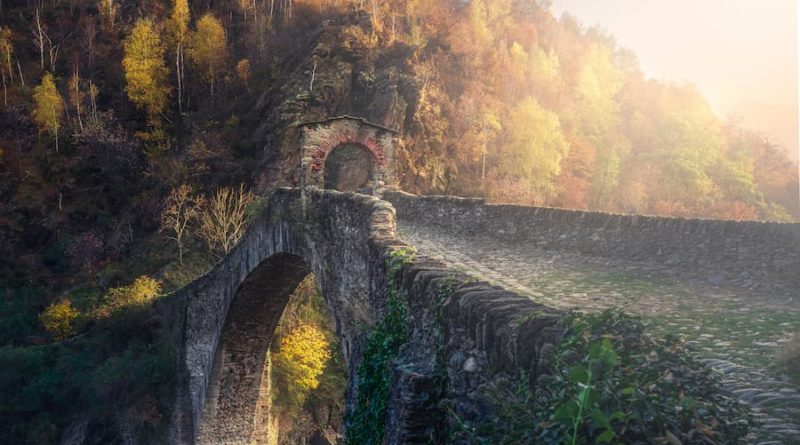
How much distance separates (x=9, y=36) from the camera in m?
41.8

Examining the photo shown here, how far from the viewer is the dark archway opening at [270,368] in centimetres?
1535

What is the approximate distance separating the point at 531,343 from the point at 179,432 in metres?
21.2

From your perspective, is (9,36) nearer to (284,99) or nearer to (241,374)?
(284,99)

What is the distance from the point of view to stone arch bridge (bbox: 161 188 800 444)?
362 cm

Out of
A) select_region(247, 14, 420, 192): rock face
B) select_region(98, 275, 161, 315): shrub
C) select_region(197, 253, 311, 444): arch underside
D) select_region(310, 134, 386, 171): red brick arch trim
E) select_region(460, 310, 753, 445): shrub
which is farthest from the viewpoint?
select_region(247, 14, 420, 192): rock face

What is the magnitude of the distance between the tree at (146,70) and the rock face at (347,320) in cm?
2361

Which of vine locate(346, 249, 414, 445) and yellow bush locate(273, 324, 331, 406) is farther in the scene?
yellow bush locate(273, 324, 331, 406)

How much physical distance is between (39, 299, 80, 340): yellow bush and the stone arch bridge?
10.3 m

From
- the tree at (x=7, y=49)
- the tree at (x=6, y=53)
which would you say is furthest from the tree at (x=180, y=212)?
the tree at (x=7, y=49)

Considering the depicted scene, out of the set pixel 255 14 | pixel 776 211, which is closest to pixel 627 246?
pixel 776 211

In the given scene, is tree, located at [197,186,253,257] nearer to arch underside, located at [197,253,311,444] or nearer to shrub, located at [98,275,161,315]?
shrub, located at [98,275,161,315]

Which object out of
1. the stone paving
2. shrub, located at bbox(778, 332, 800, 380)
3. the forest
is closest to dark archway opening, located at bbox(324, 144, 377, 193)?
the forest

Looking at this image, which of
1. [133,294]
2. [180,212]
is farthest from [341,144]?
[180,212]

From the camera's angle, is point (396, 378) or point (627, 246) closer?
point (396, 378)
